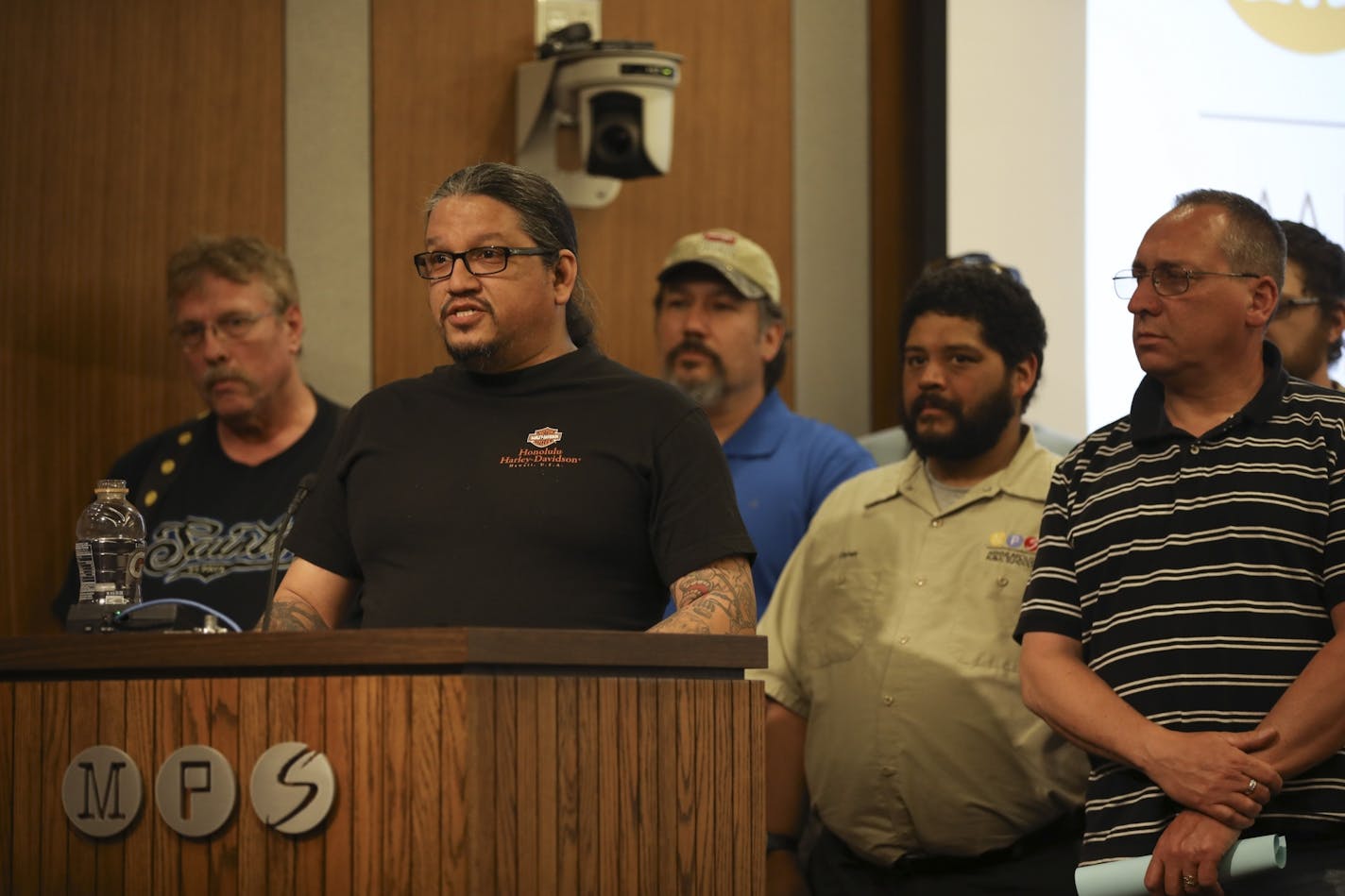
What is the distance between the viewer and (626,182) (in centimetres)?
446

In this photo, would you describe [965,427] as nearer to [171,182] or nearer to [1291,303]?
[1291,303]

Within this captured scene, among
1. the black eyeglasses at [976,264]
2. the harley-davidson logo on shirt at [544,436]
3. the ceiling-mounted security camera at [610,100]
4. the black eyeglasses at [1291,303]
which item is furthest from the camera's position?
the ceiling-mounted security camera at [610,100]

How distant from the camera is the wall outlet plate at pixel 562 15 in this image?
4.30 metres

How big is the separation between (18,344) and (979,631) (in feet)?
7.38

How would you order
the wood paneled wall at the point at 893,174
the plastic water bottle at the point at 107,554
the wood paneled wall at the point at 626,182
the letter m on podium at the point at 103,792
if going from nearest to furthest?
the letter m on podium at the point at 103,792 → the plastic water bottle at the point at 107,554 → the wood paneled wall at the point at 626,182 → the wood paneled wall at the point at 893,174

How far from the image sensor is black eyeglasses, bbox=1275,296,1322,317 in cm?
320

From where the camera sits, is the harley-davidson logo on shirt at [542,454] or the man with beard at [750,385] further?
the man with beard at [750,385]

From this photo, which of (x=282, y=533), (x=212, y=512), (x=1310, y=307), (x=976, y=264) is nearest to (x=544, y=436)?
(x=282, y=533)

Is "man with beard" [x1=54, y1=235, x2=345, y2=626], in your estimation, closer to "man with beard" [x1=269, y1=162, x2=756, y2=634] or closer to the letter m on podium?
"man with beard" [x1=269, y1=162, x2=756, y2=634]

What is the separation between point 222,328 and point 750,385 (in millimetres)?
1139

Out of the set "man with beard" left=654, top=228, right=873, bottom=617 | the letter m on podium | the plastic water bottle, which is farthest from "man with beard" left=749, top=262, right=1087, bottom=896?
the letter m on podium

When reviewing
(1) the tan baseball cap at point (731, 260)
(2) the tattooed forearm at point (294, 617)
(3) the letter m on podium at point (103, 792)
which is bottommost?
(3) the letter m on podium at point (103, 792)

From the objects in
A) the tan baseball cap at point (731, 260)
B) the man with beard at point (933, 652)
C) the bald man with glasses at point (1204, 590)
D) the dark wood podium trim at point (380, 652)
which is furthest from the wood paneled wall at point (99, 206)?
the bald man with glasses at point (1204, 590)

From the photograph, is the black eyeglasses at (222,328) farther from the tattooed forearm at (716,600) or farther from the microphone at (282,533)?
the tattooed forearm at (716,600)
